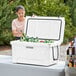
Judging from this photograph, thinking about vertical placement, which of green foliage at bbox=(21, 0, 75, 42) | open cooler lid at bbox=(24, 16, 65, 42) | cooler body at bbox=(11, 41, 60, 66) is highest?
green foliage at bbox=(21, 0, 75, 42)

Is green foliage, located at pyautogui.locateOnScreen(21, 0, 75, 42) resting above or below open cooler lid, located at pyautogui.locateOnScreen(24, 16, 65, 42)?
above

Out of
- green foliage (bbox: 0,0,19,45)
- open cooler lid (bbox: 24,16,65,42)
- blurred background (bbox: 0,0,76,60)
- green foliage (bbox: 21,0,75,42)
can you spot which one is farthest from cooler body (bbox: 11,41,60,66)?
green foliage (bbox: 21,0,75,42)

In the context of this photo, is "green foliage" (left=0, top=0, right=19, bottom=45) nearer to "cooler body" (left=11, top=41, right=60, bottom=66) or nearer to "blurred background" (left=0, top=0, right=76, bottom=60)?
"blurred background" (left=0, top=0, right=76, bottom=60)

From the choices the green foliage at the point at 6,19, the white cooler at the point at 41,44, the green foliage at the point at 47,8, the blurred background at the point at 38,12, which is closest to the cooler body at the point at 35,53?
the white cooler at the point at 41,44

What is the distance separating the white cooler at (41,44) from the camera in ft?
11.0

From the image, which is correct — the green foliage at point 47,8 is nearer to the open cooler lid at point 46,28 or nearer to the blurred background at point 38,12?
the blurred background at point 38,12

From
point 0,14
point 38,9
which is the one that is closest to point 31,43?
point 0,14

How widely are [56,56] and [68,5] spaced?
10.3m

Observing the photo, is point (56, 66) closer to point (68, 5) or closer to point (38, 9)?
point (38, 9)

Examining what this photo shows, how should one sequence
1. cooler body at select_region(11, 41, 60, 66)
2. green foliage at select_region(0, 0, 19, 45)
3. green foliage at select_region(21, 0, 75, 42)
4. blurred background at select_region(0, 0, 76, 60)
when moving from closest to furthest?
cooler body at select_region(11, 41, 60, 66) → green foliage at select_region(0, 0, 19, 45) → blurred background at select_region(0, 0, 76, 60) → green foliage at select_region(21, 0, 75, 42)

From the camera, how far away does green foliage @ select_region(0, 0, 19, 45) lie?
1091cm

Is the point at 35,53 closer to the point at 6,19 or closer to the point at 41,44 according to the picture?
the point at 41,44

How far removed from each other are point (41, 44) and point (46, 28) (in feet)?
0.98

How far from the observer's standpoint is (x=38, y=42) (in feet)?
11.2
